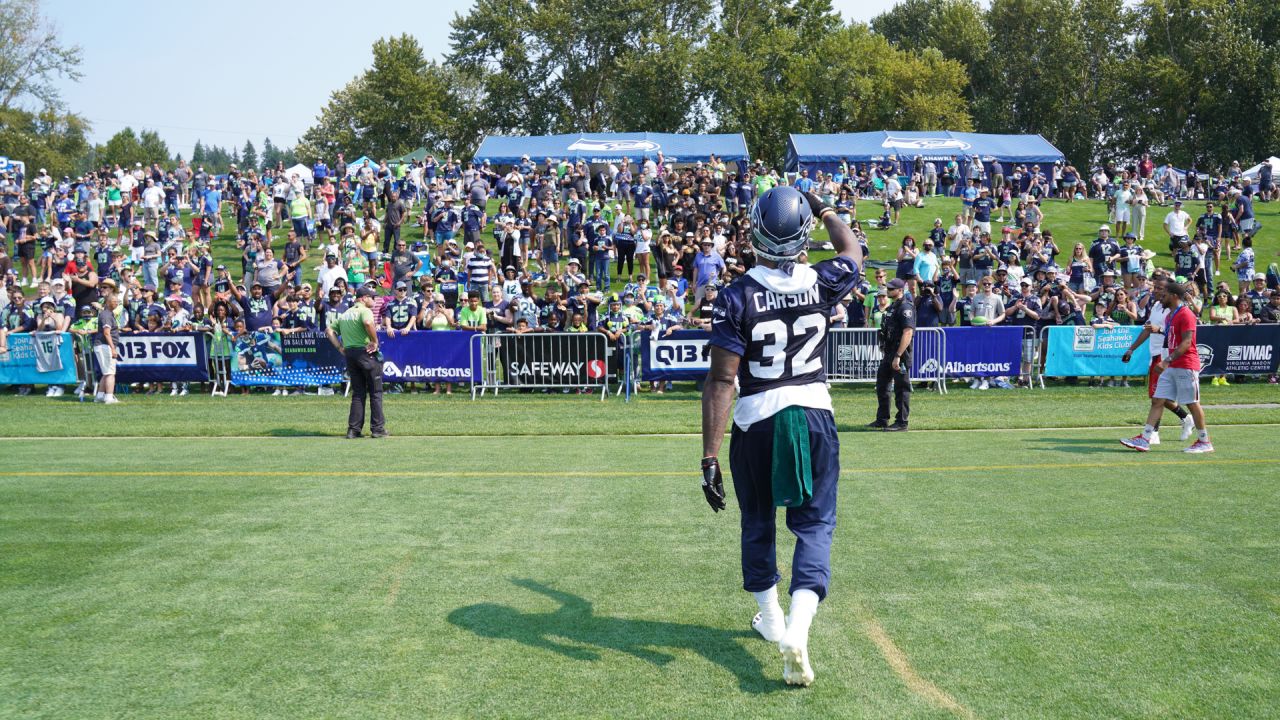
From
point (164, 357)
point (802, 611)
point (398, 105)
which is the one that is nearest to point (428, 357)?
point (164, 357)

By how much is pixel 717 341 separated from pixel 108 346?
16791 millimetres

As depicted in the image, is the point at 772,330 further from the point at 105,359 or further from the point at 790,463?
the point at 105,359

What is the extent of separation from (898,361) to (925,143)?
106 ft

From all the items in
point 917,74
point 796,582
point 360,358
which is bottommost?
point 796,582

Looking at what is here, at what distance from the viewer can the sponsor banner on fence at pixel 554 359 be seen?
1903 centimetres

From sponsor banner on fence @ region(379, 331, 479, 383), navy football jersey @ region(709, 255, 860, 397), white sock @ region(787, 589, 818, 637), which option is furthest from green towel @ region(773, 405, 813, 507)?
sponsor banner on fence @ region(379, 331, 479, 383)

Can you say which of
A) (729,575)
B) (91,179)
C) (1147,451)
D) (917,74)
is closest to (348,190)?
(91,179)

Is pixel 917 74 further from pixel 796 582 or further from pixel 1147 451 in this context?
pixel 796 582

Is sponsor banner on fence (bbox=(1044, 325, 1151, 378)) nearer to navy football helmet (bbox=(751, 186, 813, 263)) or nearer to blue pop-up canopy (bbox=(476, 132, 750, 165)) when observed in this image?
navy football helmet (bbox=(751, 186, 813, 263))

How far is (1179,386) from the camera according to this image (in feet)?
37.2

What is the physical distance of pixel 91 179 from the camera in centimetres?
3597

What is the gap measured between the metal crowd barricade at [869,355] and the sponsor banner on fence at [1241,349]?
16.4ft

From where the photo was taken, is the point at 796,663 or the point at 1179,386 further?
the point at 1179,386

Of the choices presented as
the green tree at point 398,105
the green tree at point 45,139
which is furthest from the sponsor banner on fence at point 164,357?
the green tree at point 45,139
